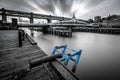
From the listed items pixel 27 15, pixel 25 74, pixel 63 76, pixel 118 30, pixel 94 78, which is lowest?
pixel 94 78

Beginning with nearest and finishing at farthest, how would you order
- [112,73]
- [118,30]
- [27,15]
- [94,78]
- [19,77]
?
[19,77] → [94,78] → [112,73] → [118,30] → [27,15]

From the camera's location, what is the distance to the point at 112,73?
15.7ft

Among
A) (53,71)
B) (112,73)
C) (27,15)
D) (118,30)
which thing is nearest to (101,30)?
(118,30)

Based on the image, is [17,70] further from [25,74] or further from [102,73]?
[102,73]

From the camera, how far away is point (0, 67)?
246cm

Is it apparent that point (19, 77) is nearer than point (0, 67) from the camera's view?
Yes

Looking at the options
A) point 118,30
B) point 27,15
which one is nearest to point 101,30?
point 118,30

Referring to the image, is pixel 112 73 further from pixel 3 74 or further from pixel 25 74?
pixel 3 74

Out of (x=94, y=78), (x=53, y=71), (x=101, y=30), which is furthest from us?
(x=101, y=30)

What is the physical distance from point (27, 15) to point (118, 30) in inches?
2247

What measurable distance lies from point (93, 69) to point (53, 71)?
15.3 feet

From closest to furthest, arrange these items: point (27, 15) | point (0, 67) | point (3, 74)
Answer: point (3, 74), point (0, 67), point (27, 15)

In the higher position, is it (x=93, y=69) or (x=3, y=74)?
(x=3, y=74)

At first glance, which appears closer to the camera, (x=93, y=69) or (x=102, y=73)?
(x=102, y=73)
